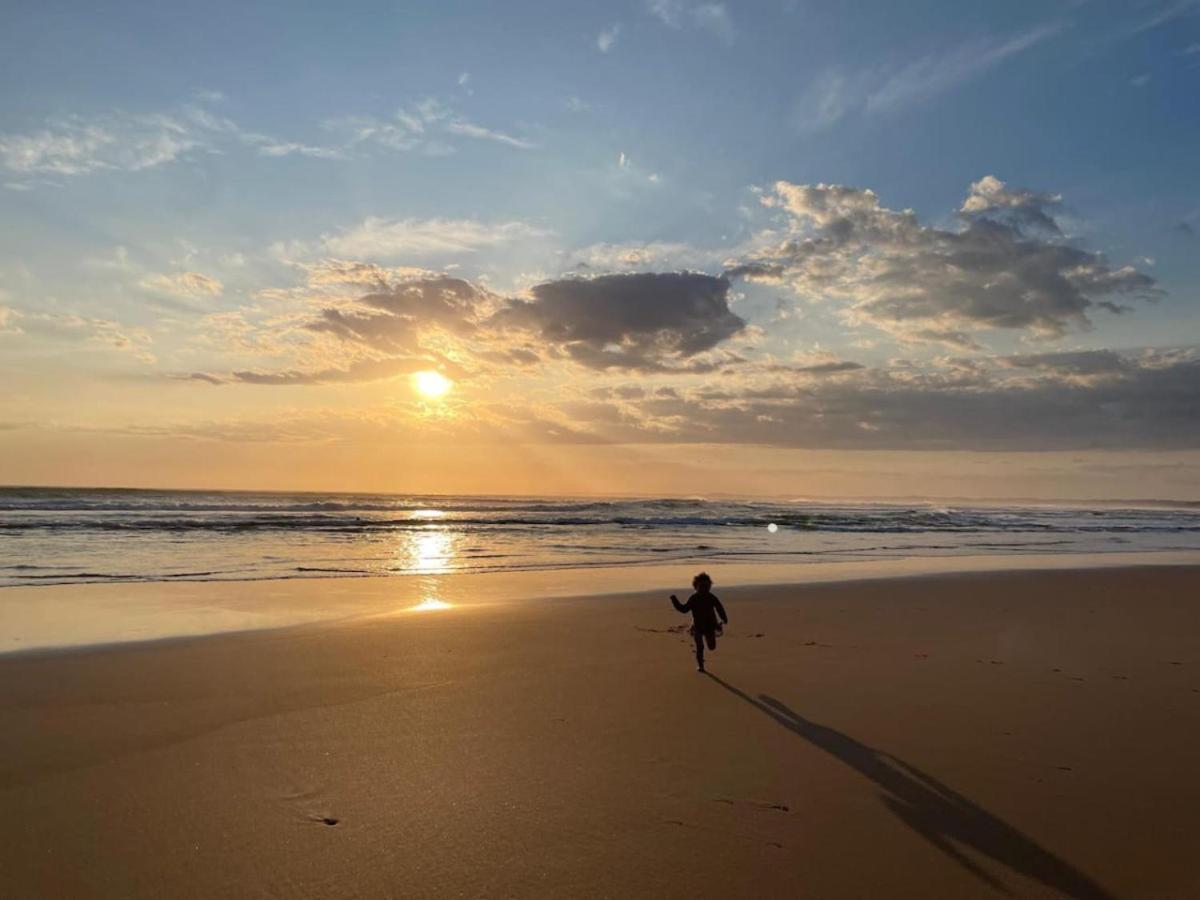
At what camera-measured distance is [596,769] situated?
584 centimetres

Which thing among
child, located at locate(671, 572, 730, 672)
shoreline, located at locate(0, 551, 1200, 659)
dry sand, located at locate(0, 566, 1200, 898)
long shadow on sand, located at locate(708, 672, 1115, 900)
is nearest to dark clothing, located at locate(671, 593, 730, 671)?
child, located at locate(671, 572, 730, 672)

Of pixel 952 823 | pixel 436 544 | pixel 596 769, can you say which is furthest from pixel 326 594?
pixel 436 544

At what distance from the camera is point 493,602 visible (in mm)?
15320

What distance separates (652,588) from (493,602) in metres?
4.08

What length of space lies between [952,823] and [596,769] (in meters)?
2.39

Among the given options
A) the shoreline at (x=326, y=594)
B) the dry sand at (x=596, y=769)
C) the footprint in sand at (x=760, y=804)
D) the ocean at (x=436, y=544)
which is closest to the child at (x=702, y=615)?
the dry sand at (x=596, y=769)

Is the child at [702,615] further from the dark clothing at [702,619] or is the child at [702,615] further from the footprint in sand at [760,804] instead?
the footprint in sand at [760,804]

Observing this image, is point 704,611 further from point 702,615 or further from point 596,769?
point 596,769

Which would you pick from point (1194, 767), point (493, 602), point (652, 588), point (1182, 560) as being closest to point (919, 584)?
point (652, 588)

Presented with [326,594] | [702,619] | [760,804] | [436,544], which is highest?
[702,619]

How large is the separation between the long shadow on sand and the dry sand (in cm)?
2

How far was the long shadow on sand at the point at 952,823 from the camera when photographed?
4.29 meters

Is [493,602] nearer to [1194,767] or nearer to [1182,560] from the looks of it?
[1194,767]

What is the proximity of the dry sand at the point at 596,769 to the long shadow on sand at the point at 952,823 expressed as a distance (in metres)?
0.02
